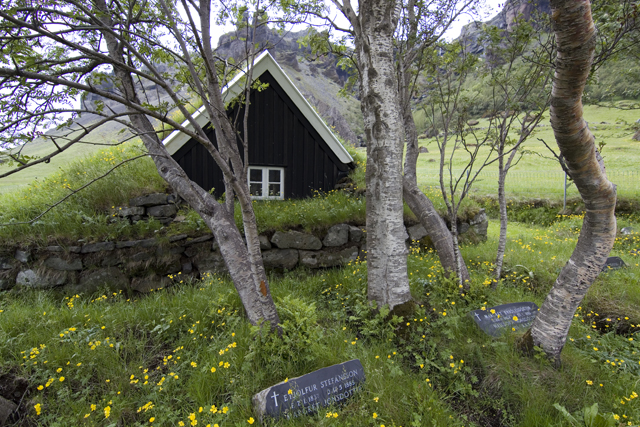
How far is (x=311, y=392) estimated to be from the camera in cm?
253

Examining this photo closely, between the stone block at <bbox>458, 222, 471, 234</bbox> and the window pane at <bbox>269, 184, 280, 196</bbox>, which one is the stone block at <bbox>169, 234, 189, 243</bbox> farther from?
the stone block at <bbox>458, 222, 471, 234</bbox>

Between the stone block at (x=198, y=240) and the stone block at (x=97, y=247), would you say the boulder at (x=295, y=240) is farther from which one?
the stone block at (x=97, y=247)

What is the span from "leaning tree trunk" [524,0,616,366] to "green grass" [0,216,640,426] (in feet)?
1.25

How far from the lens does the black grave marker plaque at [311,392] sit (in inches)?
95.0

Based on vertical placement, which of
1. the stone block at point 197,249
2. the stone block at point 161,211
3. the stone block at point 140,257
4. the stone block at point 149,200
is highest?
the stone block at point 149,200

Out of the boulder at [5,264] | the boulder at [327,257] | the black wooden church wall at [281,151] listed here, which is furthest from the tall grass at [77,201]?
the boulder at [327,257]

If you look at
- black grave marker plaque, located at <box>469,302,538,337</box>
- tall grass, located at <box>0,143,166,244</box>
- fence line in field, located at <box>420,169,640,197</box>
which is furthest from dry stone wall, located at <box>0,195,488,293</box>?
fence line in field, located at <box>420,169,640,197</box>

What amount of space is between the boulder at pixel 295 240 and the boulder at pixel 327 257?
0.49 ft

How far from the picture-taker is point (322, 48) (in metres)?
5.04

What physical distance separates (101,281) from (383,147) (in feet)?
18.4

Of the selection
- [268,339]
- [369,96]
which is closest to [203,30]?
[369,96]

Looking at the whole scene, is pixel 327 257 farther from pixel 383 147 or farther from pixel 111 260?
pixel 111 260

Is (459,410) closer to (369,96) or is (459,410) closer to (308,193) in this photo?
(369,96)

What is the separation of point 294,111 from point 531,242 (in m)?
6.66
